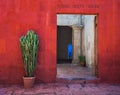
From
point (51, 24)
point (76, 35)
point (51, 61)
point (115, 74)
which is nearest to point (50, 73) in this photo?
point (51, 61)

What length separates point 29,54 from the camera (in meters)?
7.28

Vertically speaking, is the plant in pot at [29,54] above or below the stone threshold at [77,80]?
above

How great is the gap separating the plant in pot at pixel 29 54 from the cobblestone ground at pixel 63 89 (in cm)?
26

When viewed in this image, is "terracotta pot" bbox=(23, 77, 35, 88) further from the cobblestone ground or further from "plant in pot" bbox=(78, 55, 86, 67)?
"plant in pot" bbox=(78, 55, 86, 67)

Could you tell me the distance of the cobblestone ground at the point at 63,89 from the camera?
21.2 feet

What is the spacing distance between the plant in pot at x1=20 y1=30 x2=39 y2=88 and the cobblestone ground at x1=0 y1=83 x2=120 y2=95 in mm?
264

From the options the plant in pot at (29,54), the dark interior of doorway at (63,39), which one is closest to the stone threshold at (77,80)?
the plant in pot at (29,54)

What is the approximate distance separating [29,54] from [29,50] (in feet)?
0.38

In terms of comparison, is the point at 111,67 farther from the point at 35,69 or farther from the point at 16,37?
the point at 16,37

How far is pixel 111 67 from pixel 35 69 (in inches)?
95.1

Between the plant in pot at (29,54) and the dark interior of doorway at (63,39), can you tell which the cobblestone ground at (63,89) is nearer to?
the plant in pot at (29,54)

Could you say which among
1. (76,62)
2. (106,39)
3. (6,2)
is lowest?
(76,62)

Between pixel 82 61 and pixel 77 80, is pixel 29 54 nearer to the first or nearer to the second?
pixel 77 80

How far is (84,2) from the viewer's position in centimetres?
806
